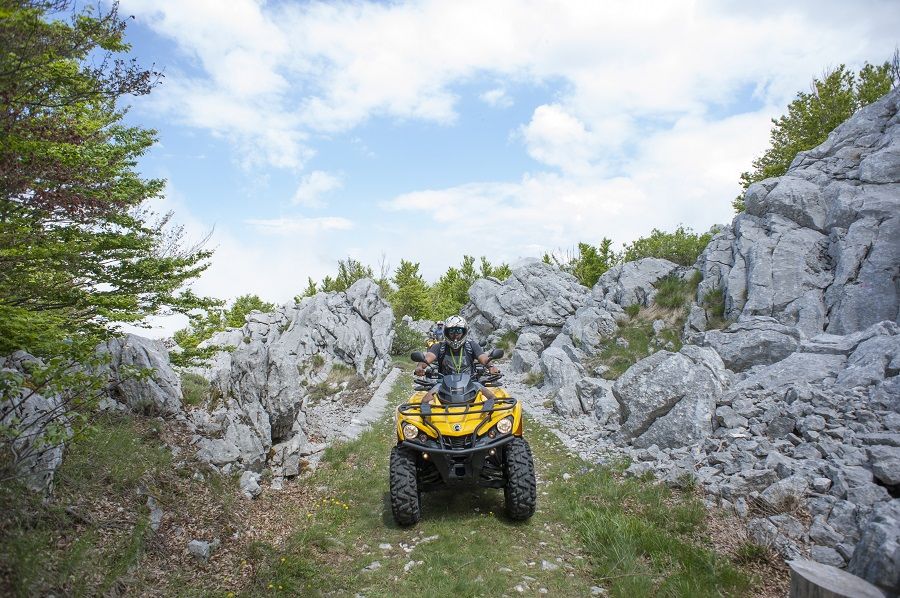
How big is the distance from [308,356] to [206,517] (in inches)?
557

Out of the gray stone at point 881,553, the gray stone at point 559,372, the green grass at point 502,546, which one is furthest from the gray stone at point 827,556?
the gray stone at point 559,372

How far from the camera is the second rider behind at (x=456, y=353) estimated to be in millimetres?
7590

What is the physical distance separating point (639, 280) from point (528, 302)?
27.0 ft

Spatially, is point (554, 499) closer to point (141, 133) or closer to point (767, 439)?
point (767, 439)

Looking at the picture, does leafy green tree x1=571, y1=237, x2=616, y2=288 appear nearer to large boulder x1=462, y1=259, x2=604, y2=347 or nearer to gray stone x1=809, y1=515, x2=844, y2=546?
large boulder x1=462, y1=259, x2=604, y2=347

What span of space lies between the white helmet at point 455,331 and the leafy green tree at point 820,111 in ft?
97.9

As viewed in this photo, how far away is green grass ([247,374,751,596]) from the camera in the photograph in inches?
183

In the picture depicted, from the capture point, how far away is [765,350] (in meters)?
10.3

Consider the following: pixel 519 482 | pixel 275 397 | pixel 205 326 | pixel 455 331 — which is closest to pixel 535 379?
pixel 455 331

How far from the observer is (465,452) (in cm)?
572

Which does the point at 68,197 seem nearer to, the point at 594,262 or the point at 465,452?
the point at 465,452

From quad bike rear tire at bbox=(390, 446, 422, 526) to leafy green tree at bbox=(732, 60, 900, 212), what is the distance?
3196 centimetres

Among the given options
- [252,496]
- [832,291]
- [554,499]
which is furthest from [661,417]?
[832,291]

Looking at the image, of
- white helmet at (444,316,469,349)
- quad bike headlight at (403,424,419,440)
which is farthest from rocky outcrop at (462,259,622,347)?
quad bike headlight at (403,424,419,440)
